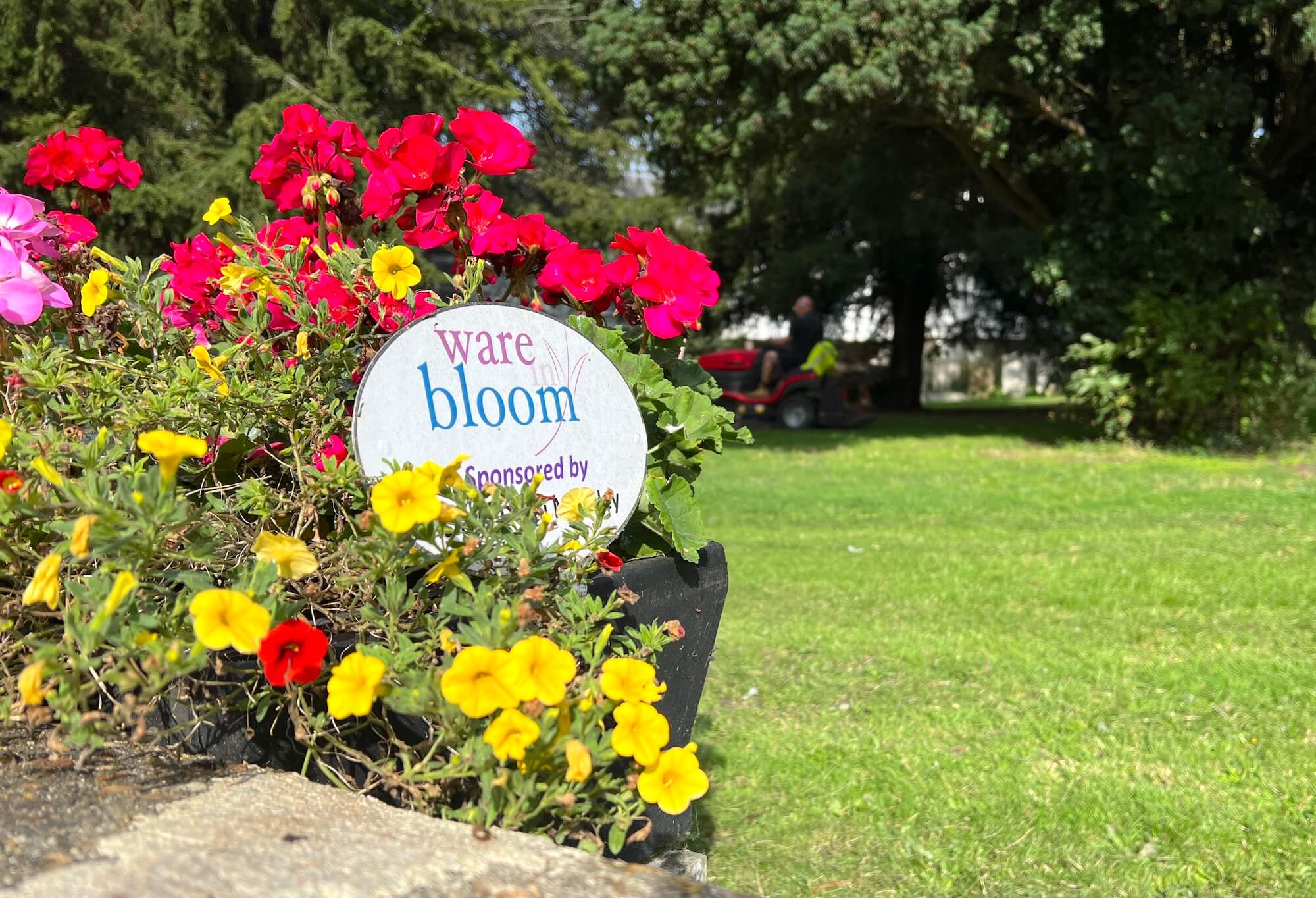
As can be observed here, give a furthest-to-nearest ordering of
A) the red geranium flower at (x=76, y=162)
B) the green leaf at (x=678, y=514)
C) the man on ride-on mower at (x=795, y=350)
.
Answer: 1. the man on ride-on mower at (x=795, y=350)
2. the red geranium flower at (x=76, y=162)
3. the green leaf at (x=678, y=514)

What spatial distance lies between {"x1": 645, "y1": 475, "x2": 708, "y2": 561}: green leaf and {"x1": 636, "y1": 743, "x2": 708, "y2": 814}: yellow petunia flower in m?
0.57

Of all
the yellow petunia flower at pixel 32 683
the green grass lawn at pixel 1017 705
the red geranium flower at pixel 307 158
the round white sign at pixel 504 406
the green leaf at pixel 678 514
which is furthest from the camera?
the green grass lawn at pixel 1017 705

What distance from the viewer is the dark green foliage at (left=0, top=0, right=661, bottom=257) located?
13758 mm

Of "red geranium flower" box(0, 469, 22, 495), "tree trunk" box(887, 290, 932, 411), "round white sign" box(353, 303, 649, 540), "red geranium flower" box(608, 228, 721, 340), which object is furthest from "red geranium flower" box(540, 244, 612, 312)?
"tree trunk" box(887, 290, 932, 411)

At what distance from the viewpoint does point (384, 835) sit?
4.50ft

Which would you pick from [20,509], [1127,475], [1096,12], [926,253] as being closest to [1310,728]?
[20,509]

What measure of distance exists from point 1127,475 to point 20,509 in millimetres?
9192

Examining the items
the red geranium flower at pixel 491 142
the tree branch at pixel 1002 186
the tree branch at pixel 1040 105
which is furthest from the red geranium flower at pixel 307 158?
the tree branch at pixel 1002 186

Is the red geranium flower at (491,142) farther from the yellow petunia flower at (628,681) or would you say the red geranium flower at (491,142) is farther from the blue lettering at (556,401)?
the yellow petunia flower at (628,681)

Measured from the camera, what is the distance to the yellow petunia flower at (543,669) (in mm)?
1378

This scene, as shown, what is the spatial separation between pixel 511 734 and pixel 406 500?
31cm

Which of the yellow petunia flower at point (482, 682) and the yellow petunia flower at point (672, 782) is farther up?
the yellow petunia flower at point (482, 682)

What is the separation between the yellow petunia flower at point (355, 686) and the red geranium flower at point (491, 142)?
1062 mm

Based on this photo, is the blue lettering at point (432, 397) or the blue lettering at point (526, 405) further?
the blue lettering at point (526, 405)
